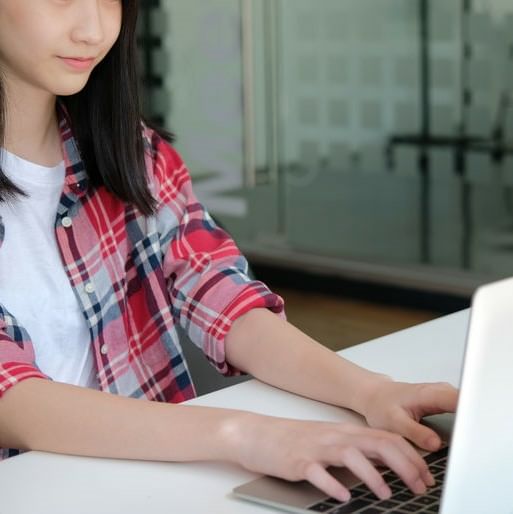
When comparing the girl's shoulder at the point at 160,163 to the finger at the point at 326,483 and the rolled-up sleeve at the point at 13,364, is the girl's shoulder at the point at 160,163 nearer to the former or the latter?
the rolled-up sleeve at the point at 13,364

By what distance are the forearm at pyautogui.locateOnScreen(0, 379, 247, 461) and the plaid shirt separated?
29cm

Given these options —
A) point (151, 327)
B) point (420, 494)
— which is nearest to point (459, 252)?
point (151, 327)

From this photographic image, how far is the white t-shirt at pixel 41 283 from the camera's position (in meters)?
1.50

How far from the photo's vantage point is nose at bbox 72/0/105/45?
4.67ft

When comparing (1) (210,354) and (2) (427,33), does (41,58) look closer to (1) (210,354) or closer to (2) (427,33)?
(1) (210,354)

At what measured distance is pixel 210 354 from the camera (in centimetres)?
152

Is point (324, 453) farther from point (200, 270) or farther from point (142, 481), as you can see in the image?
point (200, 270)

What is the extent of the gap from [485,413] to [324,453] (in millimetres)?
237

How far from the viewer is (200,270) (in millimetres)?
1576

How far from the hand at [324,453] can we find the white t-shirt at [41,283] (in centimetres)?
46

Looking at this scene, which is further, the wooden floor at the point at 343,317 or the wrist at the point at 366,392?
the wooden floor at the point at 343,317

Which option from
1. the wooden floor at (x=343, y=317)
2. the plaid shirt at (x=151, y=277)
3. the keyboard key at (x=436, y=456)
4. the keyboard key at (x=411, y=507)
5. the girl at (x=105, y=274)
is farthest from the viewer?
the wooden floor at (x=343, y=317)

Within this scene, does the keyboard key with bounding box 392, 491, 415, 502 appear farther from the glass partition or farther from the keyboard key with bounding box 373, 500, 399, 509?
the glass partition

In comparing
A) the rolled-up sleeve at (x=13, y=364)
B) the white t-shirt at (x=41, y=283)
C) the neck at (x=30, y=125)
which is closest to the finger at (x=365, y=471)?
the rolled-up sleeve at (x=13, y=364)
